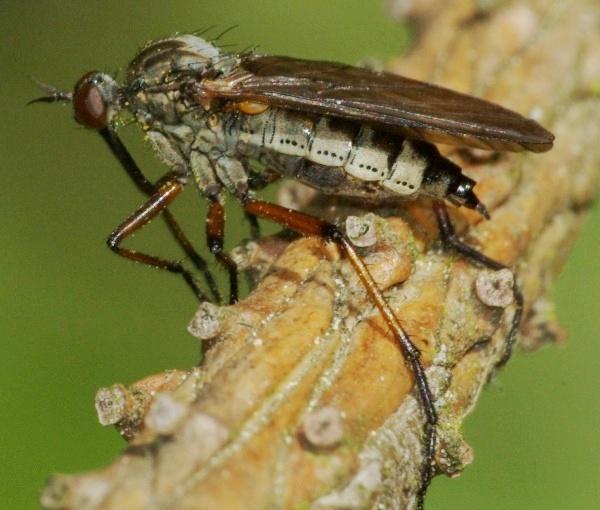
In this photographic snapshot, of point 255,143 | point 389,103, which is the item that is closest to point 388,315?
point 389,103

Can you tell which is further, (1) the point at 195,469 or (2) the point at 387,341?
(2) the point at 387,341

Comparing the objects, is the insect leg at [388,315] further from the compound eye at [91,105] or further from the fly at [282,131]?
the compound eye at [91,105]

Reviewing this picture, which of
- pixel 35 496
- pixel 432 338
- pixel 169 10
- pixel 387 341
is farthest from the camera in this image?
pixel 169 10

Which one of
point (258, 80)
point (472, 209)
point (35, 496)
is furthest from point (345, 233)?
point (35, 496)

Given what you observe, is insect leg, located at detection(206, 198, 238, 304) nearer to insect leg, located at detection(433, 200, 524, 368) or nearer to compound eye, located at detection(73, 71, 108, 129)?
compound eye, located at detection(73, 71, 108, 129)

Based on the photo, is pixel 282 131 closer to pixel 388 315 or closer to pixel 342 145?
pixel 342 145

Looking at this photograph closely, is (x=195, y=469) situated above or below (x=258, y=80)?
below

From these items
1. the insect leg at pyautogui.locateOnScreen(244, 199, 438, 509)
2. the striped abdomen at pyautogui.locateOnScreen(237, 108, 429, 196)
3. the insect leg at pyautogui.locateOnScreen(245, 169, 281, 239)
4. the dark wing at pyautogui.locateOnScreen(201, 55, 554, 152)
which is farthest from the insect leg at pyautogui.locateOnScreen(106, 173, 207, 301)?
the insect leg at pyautogui.locateOnScreen(244, 199, 438, 509)

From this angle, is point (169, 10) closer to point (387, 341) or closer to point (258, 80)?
point (258, 80)

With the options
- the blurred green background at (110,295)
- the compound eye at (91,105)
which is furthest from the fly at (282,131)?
the blurred green background at (110,295)
